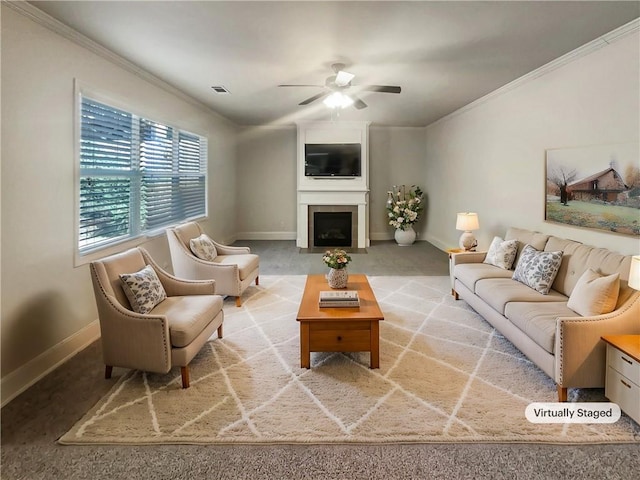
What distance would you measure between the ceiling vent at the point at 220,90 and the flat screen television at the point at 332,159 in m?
2.87

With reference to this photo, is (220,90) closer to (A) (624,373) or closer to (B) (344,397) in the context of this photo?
(B) (344,397)

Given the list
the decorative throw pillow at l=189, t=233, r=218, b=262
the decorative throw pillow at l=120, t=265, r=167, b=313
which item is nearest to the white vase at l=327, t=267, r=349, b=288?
the decorative throw pillow at l=120, t=265, r=167, b=313

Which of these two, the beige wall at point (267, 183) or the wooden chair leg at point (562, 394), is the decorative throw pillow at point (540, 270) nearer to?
the wooden chair leg at point (562, 394)

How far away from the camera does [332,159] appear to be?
8.16 metres

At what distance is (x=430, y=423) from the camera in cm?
228

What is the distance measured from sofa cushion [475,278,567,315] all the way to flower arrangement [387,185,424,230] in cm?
473

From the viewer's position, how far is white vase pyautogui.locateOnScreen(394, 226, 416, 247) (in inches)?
336

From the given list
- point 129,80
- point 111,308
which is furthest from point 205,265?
point 129,80

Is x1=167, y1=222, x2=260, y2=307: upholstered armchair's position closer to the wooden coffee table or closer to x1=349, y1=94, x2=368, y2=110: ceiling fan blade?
the wooden coffee table

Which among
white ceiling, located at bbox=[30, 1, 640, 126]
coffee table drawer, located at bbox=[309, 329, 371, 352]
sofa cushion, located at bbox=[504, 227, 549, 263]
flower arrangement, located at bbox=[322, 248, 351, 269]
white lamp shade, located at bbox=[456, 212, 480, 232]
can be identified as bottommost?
coffee table drawer, located at bbox=[309, 329, 371, 352]

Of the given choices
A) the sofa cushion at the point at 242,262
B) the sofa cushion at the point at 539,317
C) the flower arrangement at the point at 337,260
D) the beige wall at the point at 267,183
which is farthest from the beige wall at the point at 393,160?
the sofa cushion at the point at 539,317

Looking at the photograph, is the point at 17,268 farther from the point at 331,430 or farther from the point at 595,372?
the point at 595,372

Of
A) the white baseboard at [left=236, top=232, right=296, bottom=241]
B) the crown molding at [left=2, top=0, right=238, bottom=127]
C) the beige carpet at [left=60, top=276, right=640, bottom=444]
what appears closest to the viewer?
the beige carpet at [left=60, top=276, right=640, bottom=444]

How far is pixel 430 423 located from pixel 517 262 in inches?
99.3
